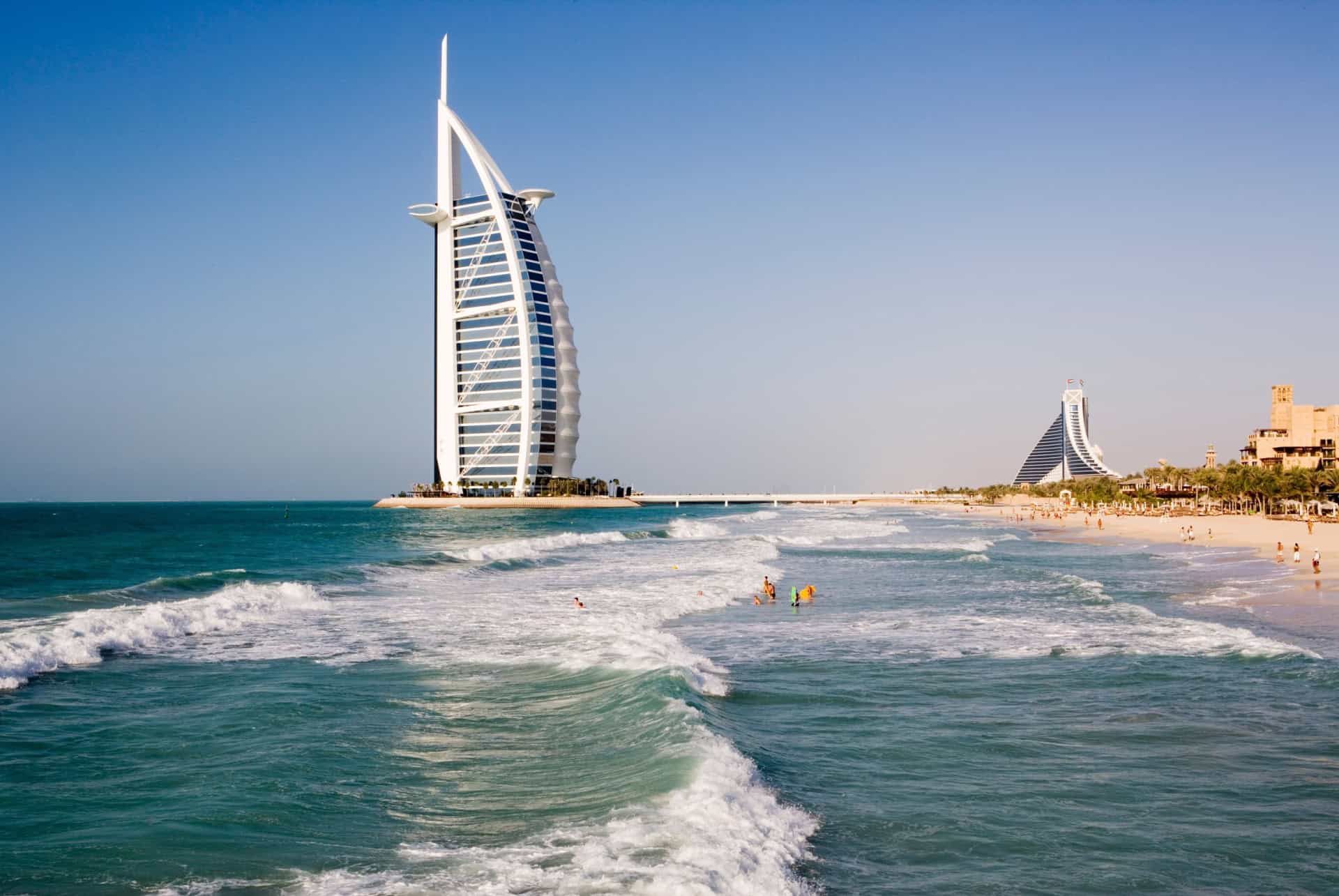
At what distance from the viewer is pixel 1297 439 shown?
115m

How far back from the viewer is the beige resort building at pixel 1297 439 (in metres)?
110

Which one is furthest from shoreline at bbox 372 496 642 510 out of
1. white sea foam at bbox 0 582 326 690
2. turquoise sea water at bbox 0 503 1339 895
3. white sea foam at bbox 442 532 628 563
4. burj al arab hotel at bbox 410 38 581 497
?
turquoise sea water at bbox 0 503 1339 895

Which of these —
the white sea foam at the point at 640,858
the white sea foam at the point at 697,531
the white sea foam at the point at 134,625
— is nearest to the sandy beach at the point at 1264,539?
the white sea foam at the point at 640,858

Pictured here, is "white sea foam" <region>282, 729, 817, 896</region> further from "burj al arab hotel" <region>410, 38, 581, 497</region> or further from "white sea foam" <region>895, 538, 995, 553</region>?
"burj al arab hotel" <region>410, 38, 581, 497</region>

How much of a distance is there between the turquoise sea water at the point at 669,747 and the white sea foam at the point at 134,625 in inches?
5.7

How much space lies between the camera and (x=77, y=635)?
19156mm

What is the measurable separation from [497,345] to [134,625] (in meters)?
99.5

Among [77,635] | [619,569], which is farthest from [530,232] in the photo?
[77,635]

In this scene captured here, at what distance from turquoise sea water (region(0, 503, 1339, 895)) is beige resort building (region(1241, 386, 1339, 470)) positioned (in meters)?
101

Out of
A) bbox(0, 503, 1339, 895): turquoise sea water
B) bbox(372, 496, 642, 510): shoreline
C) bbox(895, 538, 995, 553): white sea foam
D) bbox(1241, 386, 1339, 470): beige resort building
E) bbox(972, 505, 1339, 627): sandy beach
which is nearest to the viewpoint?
bbox(0, 503, 1339, 895): turquoise sea water

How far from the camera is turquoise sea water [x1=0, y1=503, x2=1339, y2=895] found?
25.6 ft

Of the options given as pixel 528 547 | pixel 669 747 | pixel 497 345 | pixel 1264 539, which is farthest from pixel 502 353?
pixel 669 747

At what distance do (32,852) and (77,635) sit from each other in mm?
12622

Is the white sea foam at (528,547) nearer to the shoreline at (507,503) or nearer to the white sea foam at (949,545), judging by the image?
the white sea foam at (949,545)
